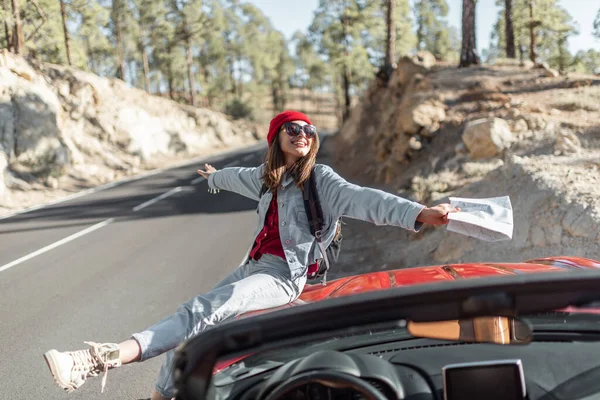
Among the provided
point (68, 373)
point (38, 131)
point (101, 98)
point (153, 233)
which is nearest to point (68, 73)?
point (101, 98)

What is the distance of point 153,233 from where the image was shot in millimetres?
10820

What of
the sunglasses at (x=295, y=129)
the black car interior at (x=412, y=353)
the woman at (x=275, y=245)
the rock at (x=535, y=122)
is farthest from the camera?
the rock at (x=535, y=122)

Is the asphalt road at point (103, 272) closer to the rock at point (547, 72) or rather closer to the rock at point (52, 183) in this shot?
the rock at point (52, 183)

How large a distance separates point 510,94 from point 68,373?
12.9m

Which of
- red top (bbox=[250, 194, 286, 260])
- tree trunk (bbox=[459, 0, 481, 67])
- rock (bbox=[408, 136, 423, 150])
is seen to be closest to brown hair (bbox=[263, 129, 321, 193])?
red top (bbox=[250, 194, 286, 260])

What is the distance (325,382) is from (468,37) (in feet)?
57.6

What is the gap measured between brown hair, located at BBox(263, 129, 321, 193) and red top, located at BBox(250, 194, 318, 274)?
0.11 meters

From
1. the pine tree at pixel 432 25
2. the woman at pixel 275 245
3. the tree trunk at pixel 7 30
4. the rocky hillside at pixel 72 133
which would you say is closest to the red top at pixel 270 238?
the woman at pixel 275 245

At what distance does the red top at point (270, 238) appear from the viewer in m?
3.25

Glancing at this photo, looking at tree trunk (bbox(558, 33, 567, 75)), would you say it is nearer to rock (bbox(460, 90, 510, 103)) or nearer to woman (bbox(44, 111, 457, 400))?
rock (bbox(460, 90, 510, 103))

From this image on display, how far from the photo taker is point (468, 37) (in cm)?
1728

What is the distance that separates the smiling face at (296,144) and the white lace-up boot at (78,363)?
1514 millimetres

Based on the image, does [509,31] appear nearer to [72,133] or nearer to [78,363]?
[72,133]

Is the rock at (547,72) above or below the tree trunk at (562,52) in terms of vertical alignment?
below
